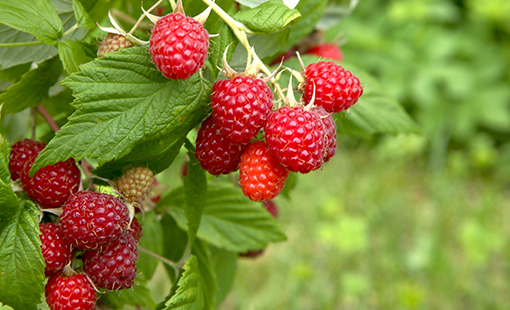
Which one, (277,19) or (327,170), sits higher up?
(277,19)

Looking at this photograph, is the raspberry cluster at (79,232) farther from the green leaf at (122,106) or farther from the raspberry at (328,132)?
the raspberry at (328,132)

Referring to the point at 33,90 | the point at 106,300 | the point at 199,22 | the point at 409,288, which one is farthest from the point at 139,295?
the point at 409,288

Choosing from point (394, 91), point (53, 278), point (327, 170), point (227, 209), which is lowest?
point (327, 170)

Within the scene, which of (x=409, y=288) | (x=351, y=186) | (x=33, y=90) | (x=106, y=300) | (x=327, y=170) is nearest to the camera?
(x=33, y=90)

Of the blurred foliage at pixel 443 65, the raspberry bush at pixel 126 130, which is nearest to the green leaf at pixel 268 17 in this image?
the raspberry bush at pixel 126 130

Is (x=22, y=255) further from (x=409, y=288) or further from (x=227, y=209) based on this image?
(x=409, y=288)

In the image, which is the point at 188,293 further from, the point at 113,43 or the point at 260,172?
the point at 113,43

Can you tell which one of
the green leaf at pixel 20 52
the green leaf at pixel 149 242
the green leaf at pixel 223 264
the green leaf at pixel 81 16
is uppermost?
the green leaf at pixel 81 16
